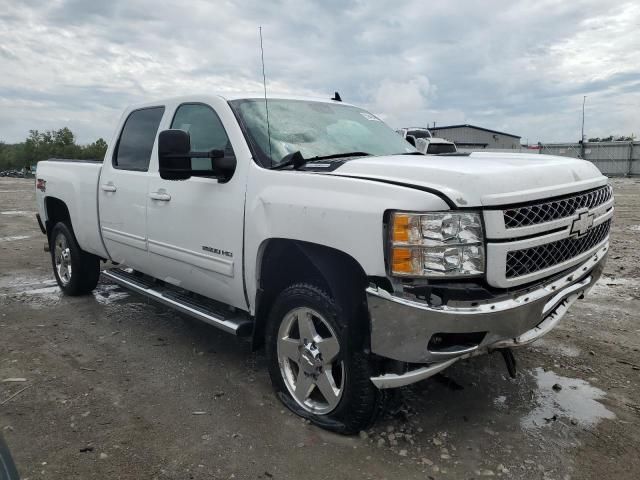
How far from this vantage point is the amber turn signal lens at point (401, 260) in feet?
7.88

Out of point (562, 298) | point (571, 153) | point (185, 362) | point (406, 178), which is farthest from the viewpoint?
point (571, 153)

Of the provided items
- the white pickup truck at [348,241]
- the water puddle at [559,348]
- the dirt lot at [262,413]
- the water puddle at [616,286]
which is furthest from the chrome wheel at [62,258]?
the water puddle at [616,286]

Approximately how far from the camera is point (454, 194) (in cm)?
241

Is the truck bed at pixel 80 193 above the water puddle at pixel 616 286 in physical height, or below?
above

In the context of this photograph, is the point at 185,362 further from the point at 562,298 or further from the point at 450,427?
the point at 562,298

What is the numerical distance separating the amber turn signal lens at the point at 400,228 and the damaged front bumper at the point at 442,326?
0.86 feet

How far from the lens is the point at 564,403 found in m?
3.30

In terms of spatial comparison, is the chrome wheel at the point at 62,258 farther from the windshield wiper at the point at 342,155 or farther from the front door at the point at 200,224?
the windshield wiper at the point at 342,155

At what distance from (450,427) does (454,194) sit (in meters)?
1.42

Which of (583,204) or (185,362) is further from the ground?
(583,204)

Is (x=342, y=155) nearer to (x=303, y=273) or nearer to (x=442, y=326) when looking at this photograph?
(x=303, y=273)

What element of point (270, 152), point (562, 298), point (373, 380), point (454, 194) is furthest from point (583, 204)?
point (270, 152)

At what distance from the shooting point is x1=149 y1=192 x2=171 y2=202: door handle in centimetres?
393

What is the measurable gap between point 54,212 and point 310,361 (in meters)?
4.23
